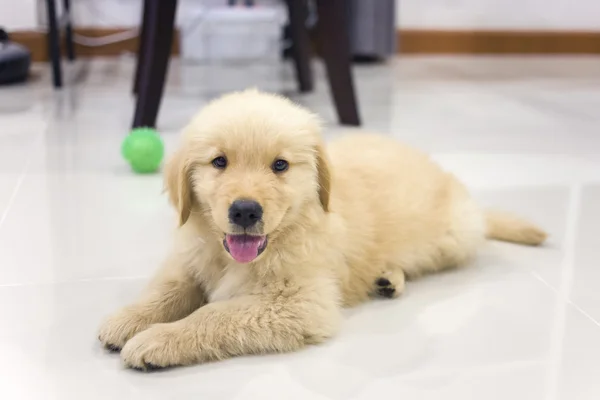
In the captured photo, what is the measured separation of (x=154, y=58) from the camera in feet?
8.78

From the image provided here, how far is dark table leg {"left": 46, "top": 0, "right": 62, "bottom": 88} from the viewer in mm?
3514

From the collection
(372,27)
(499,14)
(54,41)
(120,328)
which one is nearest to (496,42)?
(499,14)

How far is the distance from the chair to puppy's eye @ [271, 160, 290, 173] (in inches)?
62.7

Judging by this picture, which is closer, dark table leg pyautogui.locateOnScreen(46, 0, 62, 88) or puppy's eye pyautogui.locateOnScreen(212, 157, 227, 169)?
puppy's eye pyautogui.locateOnScreen(212, 157, 227, 169)

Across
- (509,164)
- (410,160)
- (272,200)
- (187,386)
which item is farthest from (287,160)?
(509,164)

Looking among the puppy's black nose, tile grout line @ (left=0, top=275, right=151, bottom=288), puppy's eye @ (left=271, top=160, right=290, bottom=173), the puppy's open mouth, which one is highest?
puppy's eye @ (left=271, top=160, right=290, bottom=173)

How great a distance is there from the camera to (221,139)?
46.0 inches

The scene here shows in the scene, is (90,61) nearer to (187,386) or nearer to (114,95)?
(114,95)

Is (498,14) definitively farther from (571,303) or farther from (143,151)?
(571,303)

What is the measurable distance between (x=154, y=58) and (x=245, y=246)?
170 cm

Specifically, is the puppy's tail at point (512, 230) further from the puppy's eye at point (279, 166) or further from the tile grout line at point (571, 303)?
the puppy's eye at point (279, 166)

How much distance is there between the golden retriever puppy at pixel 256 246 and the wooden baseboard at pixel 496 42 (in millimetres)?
3917

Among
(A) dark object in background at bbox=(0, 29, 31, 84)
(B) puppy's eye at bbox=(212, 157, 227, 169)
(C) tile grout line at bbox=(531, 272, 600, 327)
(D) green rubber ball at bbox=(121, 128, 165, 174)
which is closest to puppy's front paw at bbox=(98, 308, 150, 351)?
(B) puppy's eye at bbox=(212, 157, 227, 169)

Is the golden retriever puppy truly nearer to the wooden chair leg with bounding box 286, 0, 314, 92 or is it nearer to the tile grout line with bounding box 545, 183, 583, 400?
the tile grout line with bounding box 545, 183, 583, 400
